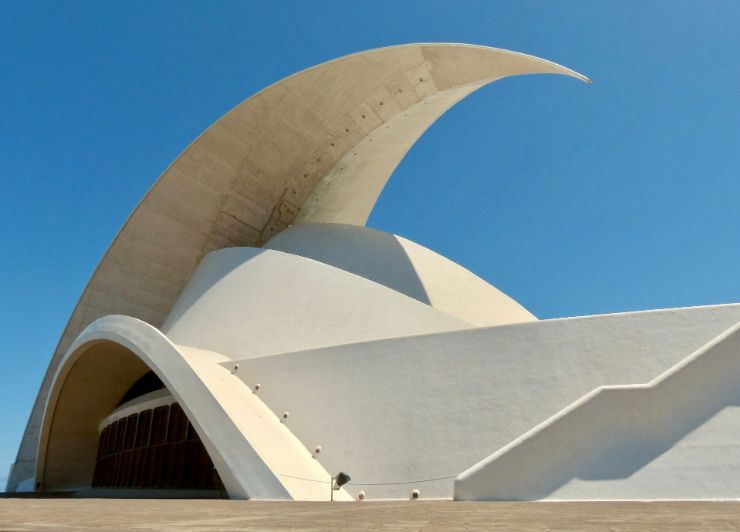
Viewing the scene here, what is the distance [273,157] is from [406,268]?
200 inches

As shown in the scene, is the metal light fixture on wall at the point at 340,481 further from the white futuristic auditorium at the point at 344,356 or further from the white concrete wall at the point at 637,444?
the white concrete wall at the point at 637,444

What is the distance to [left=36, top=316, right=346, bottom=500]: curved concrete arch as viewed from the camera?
27.5 feet

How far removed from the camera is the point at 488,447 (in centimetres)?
827

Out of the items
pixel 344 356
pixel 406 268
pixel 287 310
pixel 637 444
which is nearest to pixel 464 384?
pixel 344 356

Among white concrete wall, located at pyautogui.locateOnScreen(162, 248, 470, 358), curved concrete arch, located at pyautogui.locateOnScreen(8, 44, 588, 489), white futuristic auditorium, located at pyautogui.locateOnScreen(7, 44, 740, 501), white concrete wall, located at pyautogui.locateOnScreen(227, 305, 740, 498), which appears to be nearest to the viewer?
white futuristic auditorium, located at pyautogui.locateOnScreen(7, 44, 740, 501)

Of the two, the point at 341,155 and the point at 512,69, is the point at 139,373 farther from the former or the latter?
the point at 512,69

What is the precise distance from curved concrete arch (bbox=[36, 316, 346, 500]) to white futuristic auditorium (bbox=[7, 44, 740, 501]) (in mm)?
44

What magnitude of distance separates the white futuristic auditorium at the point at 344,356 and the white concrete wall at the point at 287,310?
0.05 metres

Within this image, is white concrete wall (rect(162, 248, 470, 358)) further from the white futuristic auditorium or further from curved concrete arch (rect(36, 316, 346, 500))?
curved concrete arch (rect(36, 316, 346, 500))

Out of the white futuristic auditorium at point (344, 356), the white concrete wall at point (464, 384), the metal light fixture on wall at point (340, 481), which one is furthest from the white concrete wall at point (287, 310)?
the metal light fixture on wall at point (340, 481)

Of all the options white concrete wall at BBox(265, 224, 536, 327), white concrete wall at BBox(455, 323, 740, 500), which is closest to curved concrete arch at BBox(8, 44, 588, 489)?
white concrete wall at BBox(265, 224, 536, 327)

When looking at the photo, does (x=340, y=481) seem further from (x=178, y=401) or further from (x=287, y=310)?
(x=287, y=310)

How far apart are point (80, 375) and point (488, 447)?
1104cm

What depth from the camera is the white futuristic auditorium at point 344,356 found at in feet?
21.3
